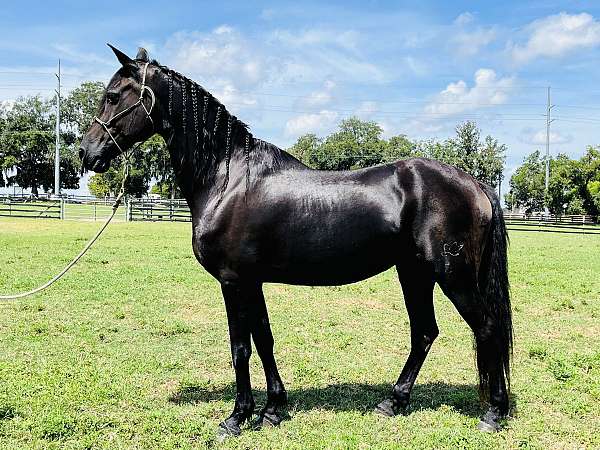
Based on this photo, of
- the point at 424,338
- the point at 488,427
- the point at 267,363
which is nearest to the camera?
the point at 488,427

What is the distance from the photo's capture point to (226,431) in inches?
150

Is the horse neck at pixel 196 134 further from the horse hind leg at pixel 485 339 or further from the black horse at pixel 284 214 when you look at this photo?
the horse hind leg at pixel 485 339

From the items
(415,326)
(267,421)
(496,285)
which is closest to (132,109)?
(267,421)

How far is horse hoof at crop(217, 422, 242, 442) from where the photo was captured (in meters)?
3.75

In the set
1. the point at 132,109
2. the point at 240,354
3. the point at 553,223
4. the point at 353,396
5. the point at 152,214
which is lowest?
the point at 353,396

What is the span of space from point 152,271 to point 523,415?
8403 mm

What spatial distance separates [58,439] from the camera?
12.0 ft

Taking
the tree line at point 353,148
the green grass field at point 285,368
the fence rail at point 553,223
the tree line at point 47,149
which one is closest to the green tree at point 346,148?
the tree line at point 353,148

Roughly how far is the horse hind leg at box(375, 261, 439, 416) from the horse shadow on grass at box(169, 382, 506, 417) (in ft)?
0.56

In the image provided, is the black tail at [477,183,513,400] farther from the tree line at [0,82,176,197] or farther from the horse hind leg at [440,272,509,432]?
the tree line at [0,82,176,197]

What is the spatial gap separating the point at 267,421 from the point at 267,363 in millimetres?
458

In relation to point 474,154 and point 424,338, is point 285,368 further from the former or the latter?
point 474,154

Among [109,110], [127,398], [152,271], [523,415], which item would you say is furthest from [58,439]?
[152,271]

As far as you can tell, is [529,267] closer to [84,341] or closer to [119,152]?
[84,341]
